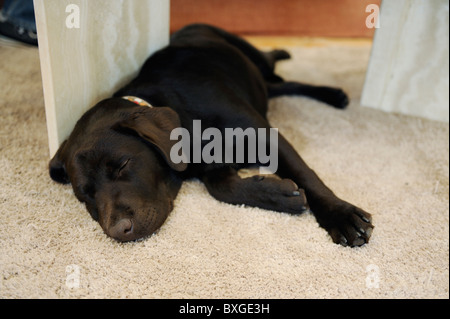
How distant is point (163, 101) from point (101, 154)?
40 centimetres

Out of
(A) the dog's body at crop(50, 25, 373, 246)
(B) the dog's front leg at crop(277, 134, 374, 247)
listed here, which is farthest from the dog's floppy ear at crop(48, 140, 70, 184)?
(B) the dog's front leg at crop(277, 134, 374, 247)

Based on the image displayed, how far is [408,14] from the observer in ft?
7.47

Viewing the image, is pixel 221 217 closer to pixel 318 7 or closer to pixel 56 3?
pixel 56 3

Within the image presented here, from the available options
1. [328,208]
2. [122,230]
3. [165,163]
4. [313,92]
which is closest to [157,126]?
[165,163]

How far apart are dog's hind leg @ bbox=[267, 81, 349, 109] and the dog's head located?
1.23 meters

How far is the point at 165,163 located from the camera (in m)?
1.59

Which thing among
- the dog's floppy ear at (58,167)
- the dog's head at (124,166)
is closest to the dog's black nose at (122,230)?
the dog's head at (124,166)

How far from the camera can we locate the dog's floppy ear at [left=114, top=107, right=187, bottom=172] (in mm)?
1464

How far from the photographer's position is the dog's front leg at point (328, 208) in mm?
1448

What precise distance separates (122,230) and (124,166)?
23 centimetres

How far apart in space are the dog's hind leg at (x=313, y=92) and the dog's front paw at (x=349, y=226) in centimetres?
116
